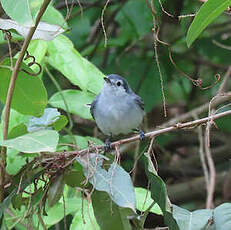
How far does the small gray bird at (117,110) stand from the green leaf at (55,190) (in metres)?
1.17

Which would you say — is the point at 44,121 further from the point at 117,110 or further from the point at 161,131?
the point at 117,110

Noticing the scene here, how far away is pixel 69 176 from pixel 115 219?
27 centimetres

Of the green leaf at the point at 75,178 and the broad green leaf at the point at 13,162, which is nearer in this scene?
the green leaf at the point at 75,178

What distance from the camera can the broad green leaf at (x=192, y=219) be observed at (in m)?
1.83

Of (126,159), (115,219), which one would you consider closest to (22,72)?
(115,219)

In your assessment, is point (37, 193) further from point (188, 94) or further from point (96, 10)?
point (188, 94)

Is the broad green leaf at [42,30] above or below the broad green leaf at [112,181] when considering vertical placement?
above

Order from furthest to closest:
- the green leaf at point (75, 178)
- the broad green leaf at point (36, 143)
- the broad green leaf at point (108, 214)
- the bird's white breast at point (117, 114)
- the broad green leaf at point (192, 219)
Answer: the bird's white breast at point (117, 114) → the green leaf at point (75, 178) → the broad green leaf at point (108, 214) → the broad green leaf at point (192, 219) → the broad green leaf at point (36, 143)

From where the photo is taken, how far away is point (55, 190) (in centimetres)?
199

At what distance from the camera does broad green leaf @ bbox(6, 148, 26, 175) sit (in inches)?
91.7

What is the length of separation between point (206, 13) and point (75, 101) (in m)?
0.89

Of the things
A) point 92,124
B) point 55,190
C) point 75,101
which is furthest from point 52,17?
point 92,124

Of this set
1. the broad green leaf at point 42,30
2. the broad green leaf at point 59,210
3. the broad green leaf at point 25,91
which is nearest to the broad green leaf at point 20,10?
the broad green leaf at point 42,30

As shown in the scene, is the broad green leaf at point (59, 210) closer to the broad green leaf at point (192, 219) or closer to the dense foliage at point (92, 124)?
the dense foliage at point (92, 124)
